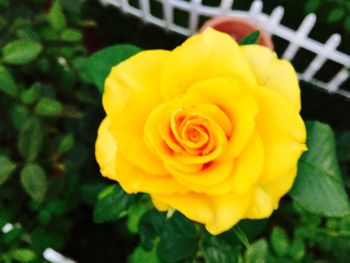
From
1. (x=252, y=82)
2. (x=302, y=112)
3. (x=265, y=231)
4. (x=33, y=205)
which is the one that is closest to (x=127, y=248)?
(x=265, y=231)

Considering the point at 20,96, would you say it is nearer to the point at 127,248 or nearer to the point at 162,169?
the point at 162,169

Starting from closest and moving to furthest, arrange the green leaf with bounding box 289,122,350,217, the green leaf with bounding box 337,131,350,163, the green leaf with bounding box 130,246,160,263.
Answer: the green leaf with bounding box 289,122,350,217 < the green leaf with bounding box 130,246,160,263 < the green leaf with bounding box 337,131,350,163

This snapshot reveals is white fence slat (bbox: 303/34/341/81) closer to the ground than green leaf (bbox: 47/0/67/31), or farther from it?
closer to the ground

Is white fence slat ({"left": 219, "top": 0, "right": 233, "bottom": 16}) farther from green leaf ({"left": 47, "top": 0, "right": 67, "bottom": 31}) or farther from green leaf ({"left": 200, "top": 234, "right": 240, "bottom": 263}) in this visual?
green leaf ({"left": 200, "top": 234, "right": 240, "bottom": 263})

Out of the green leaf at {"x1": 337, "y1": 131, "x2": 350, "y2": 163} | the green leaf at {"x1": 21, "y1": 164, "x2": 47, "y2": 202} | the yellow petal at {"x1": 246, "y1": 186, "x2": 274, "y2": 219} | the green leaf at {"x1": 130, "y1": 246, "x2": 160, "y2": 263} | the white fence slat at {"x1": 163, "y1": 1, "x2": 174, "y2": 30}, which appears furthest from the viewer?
the white fence slat at {"x1": 163, "y1": 1, "x2": 174, "y2": 30}

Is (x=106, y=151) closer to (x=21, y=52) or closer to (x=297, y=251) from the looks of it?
(x=21, y=52)

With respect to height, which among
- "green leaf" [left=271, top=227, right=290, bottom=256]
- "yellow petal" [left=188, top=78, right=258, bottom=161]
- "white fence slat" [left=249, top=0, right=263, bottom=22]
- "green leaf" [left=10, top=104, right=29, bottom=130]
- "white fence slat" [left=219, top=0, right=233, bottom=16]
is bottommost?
"green leaf" [left=271, top=227, right=290, bottom=256]

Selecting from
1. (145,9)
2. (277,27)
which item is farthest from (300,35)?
(145,9)

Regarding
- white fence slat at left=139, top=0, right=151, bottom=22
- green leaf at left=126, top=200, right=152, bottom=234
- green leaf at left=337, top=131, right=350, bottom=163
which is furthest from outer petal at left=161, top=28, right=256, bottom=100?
white fence slat at left=139, top=0, right=151, bottom=22
